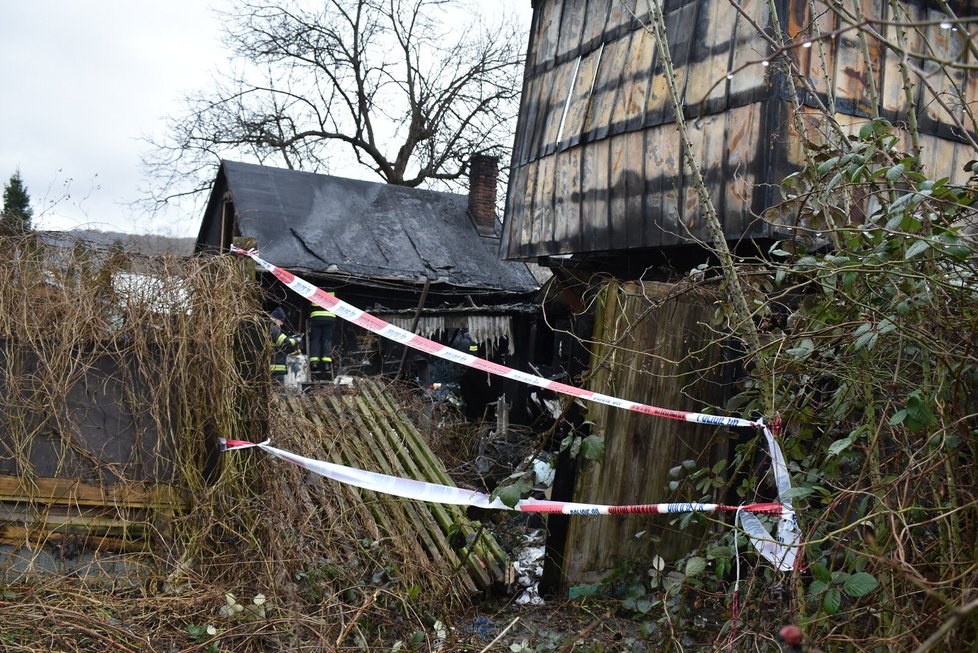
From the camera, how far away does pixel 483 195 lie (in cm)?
2036

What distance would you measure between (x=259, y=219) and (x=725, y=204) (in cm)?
1237

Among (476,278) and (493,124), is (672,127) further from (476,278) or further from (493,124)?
(493,124)

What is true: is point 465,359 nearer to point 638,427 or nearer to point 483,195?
point 638,427

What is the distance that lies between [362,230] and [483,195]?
3.80m

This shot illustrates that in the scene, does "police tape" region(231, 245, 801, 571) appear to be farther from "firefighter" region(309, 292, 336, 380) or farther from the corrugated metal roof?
the corrugated metal roof

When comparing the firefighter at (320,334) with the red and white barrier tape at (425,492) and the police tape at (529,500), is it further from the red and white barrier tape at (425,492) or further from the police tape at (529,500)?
the red and white barrier tape at (425,492)

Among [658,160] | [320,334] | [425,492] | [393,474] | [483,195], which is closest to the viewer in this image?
[425,492]

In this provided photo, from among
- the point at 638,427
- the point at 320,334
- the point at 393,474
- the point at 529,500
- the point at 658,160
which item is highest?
the point at 658,160

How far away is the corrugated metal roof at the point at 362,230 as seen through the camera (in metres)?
16.7

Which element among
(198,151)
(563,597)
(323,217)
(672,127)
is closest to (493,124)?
(198,151)

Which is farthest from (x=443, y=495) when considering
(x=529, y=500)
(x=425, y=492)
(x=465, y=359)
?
(x=465, y=359)

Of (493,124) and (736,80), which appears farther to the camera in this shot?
(493,124)

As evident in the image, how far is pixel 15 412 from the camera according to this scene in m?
3.90

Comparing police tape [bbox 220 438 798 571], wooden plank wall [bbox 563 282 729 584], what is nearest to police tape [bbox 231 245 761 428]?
wooden plank wall [bbox 563 282 729 584]
